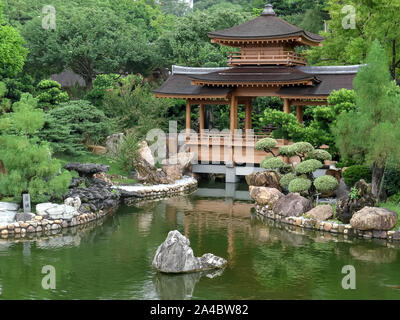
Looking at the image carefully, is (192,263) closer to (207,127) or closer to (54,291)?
(54,291)

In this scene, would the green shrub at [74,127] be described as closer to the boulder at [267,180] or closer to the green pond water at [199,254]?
the green pond water at [199,254]

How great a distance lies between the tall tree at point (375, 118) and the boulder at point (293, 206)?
2.52 meters

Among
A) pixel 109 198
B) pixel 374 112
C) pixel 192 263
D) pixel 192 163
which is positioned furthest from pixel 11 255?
pixel 192 163

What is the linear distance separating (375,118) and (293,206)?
167 inches

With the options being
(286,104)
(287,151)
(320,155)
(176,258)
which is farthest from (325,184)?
(286,104)

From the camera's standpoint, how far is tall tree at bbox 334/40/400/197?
19.1m

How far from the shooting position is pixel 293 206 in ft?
70.5

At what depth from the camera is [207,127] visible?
3566cm

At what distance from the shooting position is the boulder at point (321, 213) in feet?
67.3

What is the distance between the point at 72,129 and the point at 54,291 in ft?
48.1

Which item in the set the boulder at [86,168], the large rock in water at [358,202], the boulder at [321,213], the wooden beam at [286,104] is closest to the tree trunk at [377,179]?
the large rock in water at [358,202]

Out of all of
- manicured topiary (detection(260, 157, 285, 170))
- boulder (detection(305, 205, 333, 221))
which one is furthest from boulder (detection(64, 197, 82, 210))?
boulder (detection(305, 205, 333, 221))

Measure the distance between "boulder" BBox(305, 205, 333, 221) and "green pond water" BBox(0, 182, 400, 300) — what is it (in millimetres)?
989

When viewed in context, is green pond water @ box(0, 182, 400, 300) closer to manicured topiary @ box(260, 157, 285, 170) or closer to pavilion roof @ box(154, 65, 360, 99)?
Result: manicured topiary @ box(260, 157, 285, 170)
